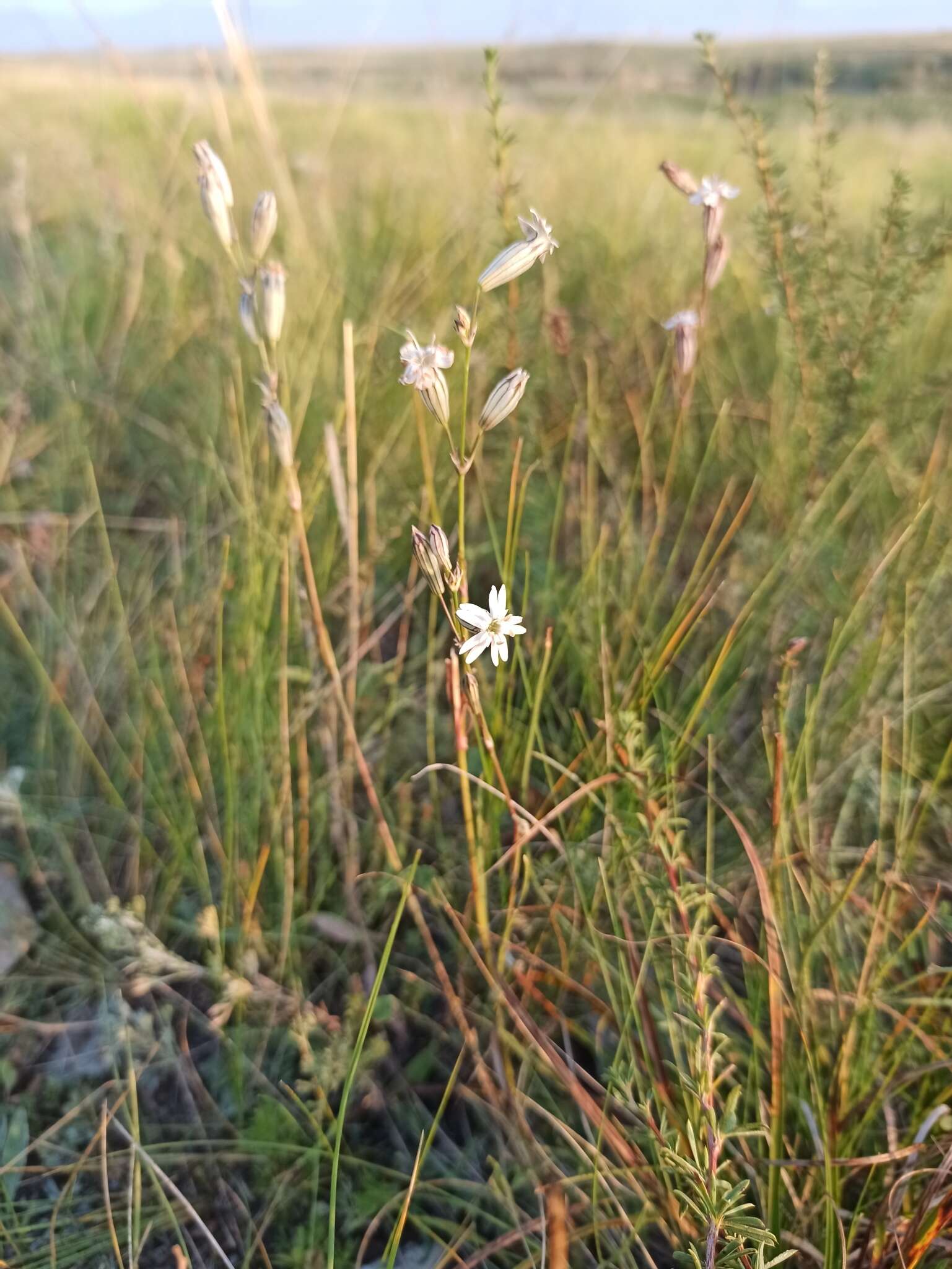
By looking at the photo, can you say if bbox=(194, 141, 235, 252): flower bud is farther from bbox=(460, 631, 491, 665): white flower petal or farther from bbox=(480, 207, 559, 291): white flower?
bbox=(460, 631, 491, 665): white flower petal

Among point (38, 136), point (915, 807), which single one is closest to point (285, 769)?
point (915, 807)

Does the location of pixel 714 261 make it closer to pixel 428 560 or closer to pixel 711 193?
pixel 711 193

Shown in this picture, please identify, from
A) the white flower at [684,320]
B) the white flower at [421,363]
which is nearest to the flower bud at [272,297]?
the white flower at [421,363]

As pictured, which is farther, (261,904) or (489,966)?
(261,904)

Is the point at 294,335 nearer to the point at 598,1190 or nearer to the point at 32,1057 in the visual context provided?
the point at 32,1057

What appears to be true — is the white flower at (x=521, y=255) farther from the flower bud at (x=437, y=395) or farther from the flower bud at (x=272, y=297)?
the flower bud at (x=272, y=297)

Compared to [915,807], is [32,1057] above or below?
below
